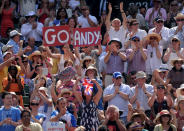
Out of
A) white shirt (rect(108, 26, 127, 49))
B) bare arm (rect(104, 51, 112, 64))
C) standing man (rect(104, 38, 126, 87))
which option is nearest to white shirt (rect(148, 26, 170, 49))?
white shirt (rect(108, 26, 127, 49))

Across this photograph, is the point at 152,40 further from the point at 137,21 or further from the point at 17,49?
the point at 17,49

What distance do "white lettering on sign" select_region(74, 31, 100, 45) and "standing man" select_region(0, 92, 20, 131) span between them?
2.74m

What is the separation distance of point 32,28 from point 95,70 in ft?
16.6

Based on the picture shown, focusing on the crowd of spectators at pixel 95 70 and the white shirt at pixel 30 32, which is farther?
the white shirt at pixel 30 32

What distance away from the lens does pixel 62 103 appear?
14.2 m

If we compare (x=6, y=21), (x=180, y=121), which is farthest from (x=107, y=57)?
(x=6, y=21)

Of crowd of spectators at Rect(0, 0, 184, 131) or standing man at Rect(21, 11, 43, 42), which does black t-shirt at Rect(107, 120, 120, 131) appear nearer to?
crowd of spectators at Rect(0, 0, 184, 131)

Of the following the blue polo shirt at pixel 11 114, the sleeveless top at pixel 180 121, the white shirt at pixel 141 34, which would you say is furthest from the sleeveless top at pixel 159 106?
the white shirt at pixel 141 34

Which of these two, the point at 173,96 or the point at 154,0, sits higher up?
the point at 154,0

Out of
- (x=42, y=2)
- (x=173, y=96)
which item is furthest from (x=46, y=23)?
(x=173, y=96)

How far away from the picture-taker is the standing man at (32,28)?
20.5 metres

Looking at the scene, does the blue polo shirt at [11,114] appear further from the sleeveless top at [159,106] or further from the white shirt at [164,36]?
the white shirt at [164,36]

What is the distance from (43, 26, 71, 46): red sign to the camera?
1603cm

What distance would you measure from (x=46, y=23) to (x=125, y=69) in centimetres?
415
